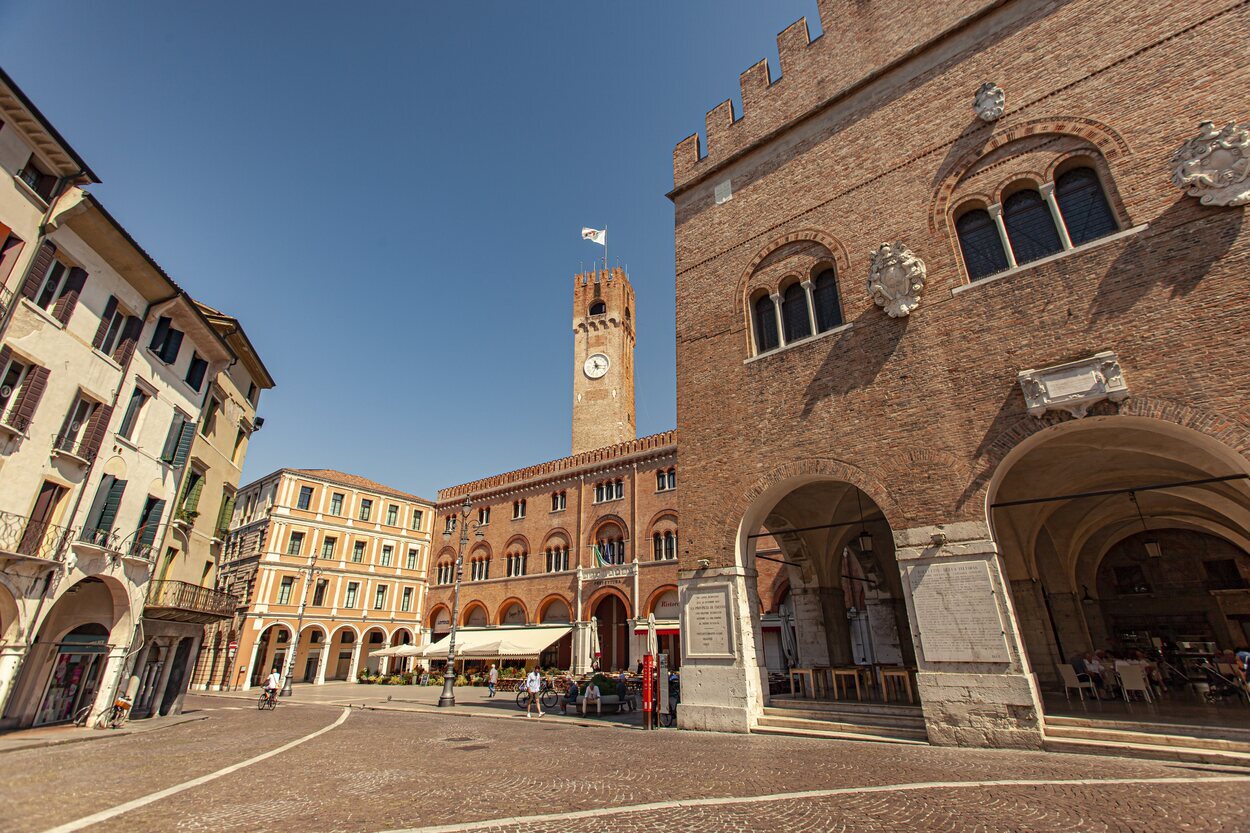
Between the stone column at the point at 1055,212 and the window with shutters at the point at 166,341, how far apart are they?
19.0 metres

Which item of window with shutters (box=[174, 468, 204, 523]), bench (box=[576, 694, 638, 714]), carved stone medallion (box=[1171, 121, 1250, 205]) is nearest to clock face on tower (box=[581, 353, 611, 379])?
bench (box=[576, 694, 638, 714])

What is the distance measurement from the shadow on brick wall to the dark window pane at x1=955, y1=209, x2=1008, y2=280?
167cm

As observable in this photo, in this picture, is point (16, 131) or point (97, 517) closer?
point (16, 131)

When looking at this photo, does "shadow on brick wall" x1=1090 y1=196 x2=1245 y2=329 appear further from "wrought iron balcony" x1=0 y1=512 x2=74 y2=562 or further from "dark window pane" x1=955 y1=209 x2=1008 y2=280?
"wrought iron balcony" x1=0 y1=512 x2=74 y2=562

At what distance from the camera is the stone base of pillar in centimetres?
803

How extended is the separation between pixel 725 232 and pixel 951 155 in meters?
5.01

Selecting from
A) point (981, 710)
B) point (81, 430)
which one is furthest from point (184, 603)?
point (981, 710)

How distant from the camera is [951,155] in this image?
35.9 ft

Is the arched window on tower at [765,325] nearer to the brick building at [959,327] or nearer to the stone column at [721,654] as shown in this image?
the brick building at [959,327]

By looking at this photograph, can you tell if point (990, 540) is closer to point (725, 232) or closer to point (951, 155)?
point (951, 155)

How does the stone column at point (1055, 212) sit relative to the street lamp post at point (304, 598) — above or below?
above

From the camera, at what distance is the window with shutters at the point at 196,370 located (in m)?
15.6

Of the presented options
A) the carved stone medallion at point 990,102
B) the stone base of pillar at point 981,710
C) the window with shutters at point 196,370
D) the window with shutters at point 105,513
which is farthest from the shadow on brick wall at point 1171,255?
the window with shutters at point 196,370

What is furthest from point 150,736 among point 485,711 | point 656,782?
point 656,782
